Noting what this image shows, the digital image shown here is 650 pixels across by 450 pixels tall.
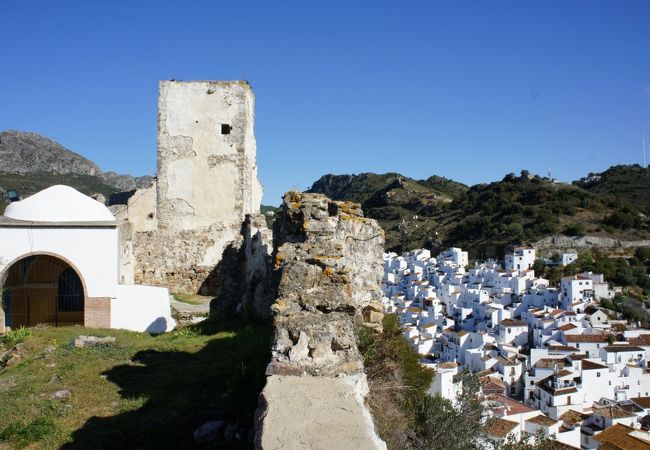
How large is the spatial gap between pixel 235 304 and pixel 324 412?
24.7 feet

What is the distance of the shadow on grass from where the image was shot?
4609 mm

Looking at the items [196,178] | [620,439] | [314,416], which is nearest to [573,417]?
[620,439]

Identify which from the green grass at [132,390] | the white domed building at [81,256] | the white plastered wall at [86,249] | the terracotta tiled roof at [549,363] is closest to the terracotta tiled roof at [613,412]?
the terracotta tiled roof at [549,363]

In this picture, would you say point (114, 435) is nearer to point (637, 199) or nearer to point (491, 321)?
point (491, 321)

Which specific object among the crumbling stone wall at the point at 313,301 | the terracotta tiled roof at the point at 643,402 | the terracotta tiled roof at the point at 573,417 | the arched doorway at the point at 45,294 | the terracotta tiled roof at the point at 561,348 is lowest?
the terracotta tiled roof at the point at 573,417

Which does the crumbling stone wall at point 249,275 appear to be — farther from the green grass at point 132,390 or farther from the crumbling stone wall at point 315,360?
the crumbling stone wall at point 315,360

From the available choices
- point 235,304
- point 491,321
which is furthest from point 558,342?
point 235,304

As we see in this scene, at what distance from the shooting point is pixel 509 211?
247 ft

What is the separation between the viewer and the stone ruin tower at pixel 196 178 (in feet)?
49.4

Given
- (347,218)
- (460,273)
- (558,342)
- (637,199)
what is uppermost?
(637,199)

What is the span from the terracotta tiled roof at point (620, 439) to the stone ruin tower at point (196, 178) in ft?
55.4

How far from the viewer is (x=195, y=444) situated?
14.4 ft

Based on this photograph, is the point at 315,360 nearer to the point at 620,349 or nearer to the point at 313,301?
the point at 313,301

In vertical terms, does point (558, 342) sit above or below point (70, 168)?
below
